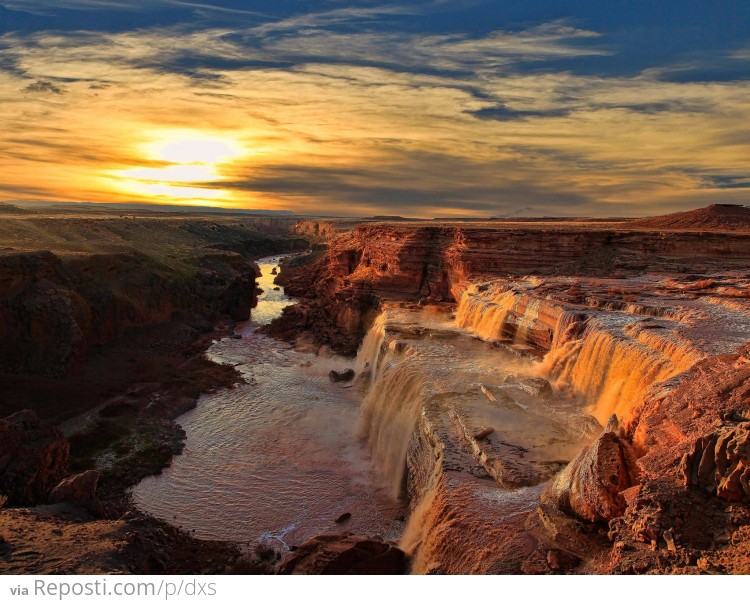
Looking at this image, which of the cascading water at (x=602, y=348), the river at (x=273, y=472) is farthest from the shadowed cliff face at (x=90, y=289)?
the cascading water at (x=602, y=348)

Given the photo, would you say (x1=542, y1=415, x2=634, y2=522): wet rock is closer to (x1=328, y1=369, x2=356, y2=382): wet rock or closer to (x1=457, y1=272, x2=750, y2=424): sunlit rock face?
(x1=457, y1=272, x2=750, y2=424): sunlit rock face

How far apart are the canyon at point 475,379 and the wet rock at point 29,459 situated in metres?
0.55

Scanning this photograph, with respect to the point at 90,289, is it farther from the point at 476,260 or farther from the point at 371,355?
the point at 476,260

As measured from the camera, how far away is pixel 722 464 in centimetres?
645

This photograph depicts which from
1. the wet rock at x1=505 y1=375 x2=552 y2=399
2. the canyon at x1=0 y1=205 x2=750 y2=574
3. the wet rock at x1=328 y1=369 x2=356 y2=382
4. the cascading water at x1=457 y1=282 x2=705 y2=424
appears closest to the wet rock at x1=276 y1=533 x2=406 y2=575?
the canyon at x1=0 y1=205 x2=750 y2=574

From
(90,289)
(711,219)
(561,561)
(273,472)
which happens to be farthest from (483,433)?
(711,219)

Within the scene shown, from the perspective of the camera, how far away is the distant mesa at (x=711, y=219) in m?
38.6

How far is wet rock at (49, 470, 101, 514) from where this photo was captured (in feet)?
36.5

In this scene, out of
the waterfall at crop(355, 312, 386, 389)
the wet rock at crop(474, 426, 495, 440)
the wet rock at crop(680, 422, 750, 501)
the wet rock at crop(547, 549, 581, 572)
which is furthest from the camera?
the waterfall at crop(355, 312, 386, 389)

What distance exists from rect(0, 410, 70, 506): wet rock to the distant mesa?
39.6 m

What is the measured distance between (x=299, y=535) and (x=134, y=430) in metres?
9.00

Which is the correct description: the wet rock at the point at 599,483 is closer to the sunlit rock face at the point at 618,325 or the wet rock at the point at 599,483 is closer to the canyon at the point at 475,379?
the canyon at the point at 475,379

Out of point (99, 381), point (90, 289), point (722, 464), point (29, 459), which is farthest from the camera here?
point (90, 289)

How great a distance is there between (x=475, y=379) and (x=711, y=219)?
33.2 meters
